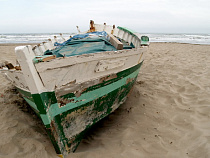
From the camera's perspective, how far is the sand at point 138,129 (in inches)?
72.4

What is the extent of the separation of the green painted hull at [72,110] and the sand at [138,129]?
0.78ft

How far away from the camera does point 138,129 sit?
7.64 ft

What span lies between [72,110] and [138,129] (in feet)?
3.78

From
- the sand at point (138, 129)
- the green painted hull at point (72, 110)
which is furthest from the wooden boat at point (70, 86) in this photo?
the sand at point (138, 129)

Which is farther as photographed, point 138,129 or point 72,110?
point 138,129

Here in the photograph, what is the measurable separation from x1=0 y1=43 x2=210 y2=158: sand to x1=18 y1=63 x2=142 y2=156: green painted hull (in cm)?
24

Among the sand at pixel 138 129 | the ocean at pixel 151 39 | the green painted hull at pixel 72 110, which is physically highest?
the green painted hull at pixel 72 110

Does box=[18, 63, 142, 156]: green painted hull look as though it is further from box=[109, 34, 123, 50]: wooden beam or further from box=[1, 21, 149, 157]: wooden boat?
box=[109, 34, 123, 50]: wooden beam

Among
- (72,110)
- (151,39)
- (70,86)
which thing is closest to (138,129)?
(72,110)

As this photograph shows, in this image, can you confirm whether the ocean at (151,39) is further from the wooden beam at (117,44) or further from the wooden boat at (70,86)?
the wooden boat at (70,86)

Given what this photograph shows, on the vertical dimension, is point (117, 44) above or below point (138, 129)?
above

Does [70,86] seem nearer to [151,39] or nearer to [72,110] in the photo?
[72,110]

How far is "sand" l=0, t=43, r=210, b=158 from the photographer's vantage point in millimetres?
1838

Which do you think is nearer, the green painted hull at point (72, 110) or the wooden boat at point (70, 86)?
the wooden boat at point (70, 86)
